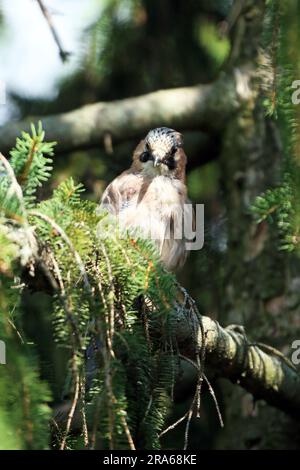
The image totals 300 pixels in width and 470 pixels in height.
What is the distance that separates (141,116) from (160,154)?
562mm

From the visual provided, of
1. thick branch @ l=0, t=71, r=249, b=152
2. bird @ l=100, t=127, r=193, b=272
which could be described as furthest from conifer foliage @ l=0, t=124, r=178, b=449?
thick branch @ l=0, t=71, r=249, b=152

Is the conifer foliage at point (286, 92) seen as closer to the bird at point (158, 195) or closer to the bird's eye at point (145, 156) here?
the bird at point (158, 195)

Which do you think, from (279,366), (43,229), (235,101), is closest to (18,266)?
(43,229)

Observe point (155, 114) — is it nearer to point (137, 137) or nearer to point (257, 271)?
point (137, 137)

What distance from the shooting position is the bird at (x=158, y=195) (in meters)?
4.58

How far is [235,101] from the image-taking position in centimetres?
586

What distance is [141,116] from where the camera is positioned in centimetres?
553

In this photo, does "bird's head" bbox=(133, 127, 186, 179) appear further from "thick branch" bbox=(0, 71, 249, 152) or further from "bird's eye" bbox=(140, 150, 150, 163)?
"thick branch" bbox=(0, 71, 249, 152)

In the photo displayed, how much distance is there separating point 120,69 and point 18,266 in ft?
13.3

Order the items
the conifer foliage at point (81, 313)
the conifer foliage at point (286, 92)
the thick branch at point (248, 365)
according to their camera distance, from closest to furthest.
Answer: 1. the conifer foliage at point (81, 313)
2. the conifer foliage at point (286, 92)
3. the thick branch at point (248, 365)

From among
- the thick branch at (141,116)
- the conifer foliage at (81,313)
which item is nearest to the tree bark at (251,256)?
the thick branch at (141,116)

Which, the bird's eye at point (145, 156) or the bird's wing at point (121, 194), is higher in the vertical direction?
the bird's eye at point (145, 156)

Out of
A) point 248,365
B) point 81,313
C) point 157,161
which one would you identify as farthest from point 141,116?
point 81,313

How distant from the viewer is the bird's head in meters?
5.07
